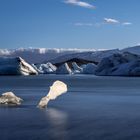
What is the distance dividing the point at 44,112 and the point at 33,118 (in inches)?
62.4

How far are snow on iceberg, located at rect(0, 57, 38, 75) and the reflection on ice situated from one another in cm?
6710

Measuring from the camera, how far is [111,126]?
10359 millimetres

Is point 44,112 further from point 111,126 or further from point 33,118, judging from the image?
point 111,126

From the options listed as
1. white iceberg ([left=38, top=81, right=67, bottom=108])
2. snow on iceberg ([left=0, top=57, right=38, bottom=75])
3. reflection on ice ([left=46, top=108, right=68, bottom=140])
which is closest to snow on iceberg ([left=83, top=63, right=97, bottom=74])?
snow on iceberg ([left=0, top=57, right=38, bottom=75])

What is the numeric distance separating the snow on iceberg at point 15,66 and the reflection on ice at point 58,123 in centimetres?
6710

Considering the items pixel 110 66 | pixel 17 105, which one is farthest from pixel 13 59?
pixel 17 105

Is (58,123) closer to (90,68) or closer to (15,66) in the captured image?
(15,66)

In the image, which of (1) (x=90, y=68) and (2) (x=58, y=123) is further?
(1) (x=90, y=68)

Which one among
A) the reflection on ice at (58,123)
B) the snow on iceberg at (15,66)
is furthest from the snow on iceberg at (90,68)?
the reflection on ice at (58,123)

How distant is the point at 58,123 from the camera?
429 inches

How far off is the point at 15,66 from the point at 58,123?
234ft

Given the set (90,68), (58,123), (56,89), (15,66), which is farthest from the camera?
(90,68)

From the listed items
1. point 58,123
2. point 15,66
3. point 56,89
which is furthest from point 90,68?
point 58,123

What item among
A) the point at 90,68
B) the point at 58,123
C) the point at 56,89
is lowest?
the point at 90,68
